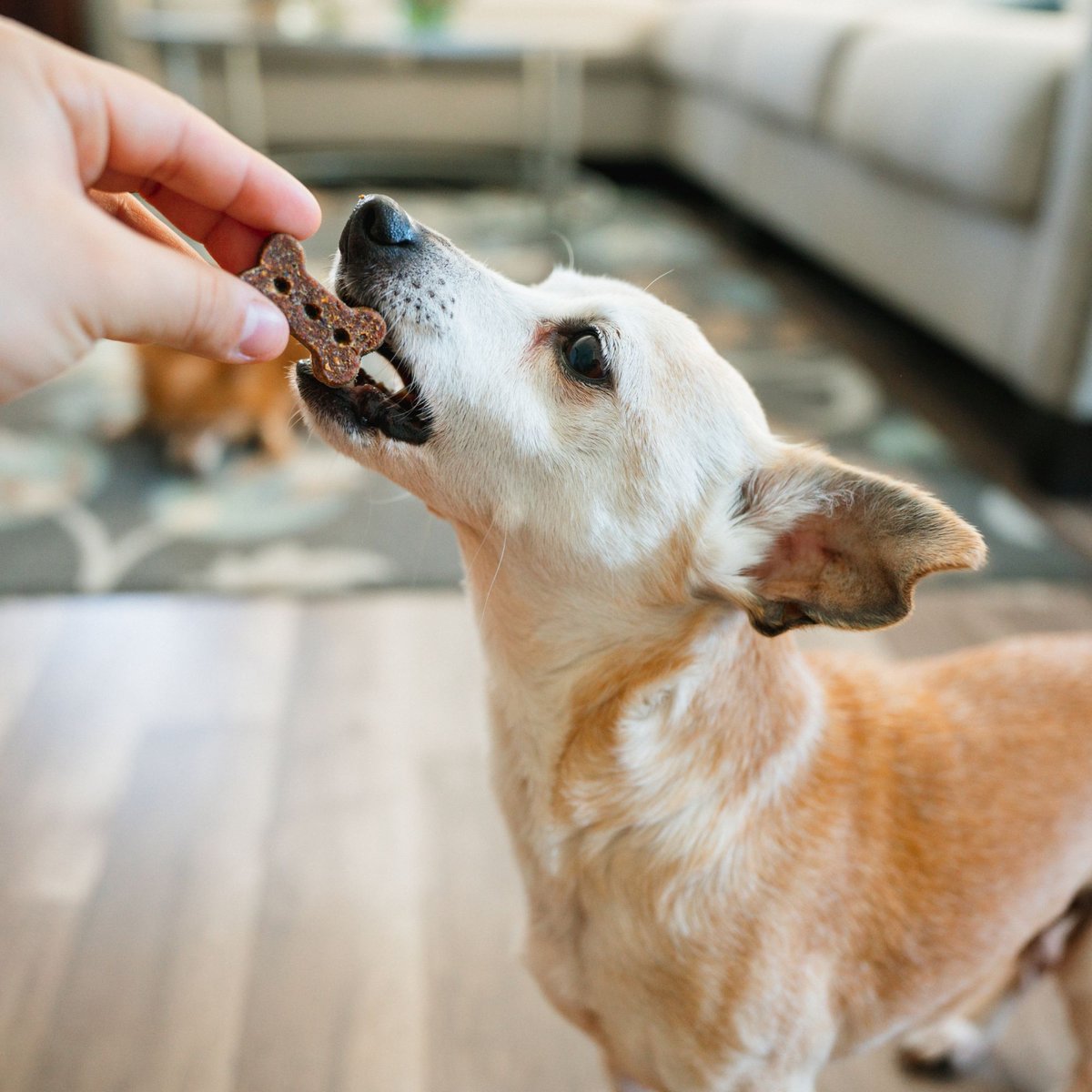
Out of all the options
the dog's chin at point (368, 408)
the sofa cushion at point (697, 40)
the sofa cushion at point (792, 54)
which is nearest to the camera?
the dog's chin at point (368, 408)

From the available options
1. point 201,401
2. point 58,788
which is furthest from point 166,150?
point 201,401

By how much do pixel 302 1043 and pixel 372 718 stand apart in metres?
0.61

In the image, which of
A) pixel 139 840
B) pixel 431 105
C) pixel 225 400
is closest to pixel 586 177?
pixel 431 105

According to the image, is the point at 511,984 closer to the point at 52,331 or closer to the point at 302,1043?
the point at 302,1043

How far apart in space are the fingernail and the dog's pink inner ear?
44cm

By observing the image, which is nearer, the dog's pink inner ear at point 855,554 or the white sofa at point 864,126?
the dog's pink inner ear at point 855,554

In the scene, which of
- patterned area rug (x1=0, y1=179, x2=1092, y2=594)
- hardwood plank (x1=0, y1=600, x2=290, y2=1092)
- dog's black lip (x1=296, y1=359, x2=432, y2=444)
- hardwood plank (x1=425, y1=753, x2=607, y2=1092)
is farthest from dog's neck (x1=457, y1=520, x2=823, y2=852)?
patterned area rug (x1=0, y1=179, x2=1092, y2=594)

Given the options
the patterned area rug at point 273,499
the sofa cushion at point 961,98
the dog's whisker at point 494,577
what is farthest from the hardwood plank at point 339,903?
the sofa cushion at point 961,98

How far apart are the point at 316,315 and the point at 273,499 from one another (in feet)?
5.54

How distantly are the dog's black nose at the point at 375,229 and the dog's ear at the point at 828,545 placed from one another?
38cm

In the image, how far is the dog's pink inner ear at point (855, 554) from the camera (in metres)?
0.76

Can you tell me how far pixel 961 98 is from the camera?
101 inches

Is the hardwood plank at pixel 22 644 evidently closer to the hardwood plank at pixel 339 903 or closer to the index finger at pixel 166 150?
the hardwood plank at pixel 339 903

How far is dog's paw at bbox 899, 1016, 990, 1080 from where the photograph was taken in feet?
4.05
